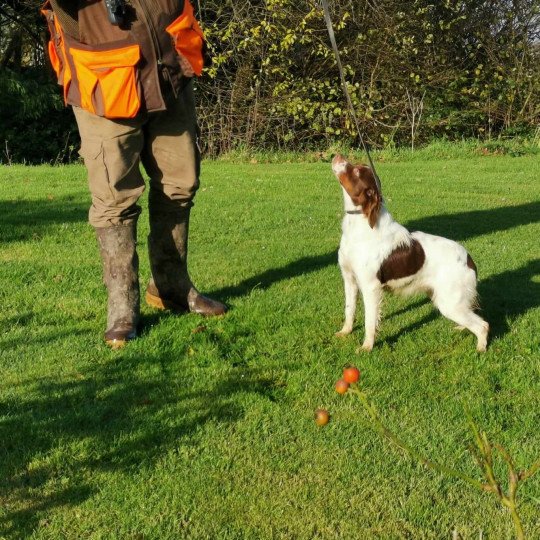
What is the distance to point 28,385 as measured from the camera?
3.94m

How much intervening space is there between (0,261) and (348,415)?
4108mm

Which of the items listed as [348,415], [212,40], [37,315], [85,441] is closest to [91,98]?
[37,315]

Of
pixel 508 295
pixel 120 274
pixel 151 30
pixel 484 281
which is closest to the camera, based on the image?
pixel 151 30

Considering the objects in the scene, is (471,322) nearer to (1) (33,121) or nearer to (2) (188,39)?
(2) (188,39)

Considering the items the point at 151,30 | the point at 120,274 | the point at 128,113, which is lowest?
the point at 120,274

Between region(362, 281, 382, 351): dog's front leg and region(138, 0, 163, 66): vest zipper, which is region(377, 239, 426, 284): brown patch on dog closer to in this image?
region(362, 281, 382, 351): dog's front leg

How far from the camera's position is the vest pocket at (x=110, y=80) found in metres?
4.27

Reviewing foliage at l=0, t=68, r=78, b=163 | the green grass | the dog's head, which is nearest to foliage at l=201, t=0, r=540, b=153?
foliage at l=0, t=68, r=78, b=163

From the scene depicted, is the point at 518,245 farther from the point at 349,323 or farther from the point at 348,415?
the point at 348,415

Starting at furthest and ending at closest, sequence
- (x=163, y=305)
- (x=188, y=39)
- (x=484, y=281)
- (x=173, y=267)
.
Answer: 1. (x=484, y=281)
2. (x=163, y=305)
3. (x=173, y=267)
4. (x=188, y=39)

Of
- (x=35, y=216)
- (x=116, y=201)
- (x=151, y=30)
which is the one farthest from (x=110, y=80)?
(x=35, y=216)

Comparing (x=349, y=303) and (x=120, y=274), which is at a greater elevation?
(x=120, y=274)

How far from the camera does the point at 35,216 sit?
8.65 m

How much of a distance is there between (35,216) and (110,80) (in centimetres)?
474
